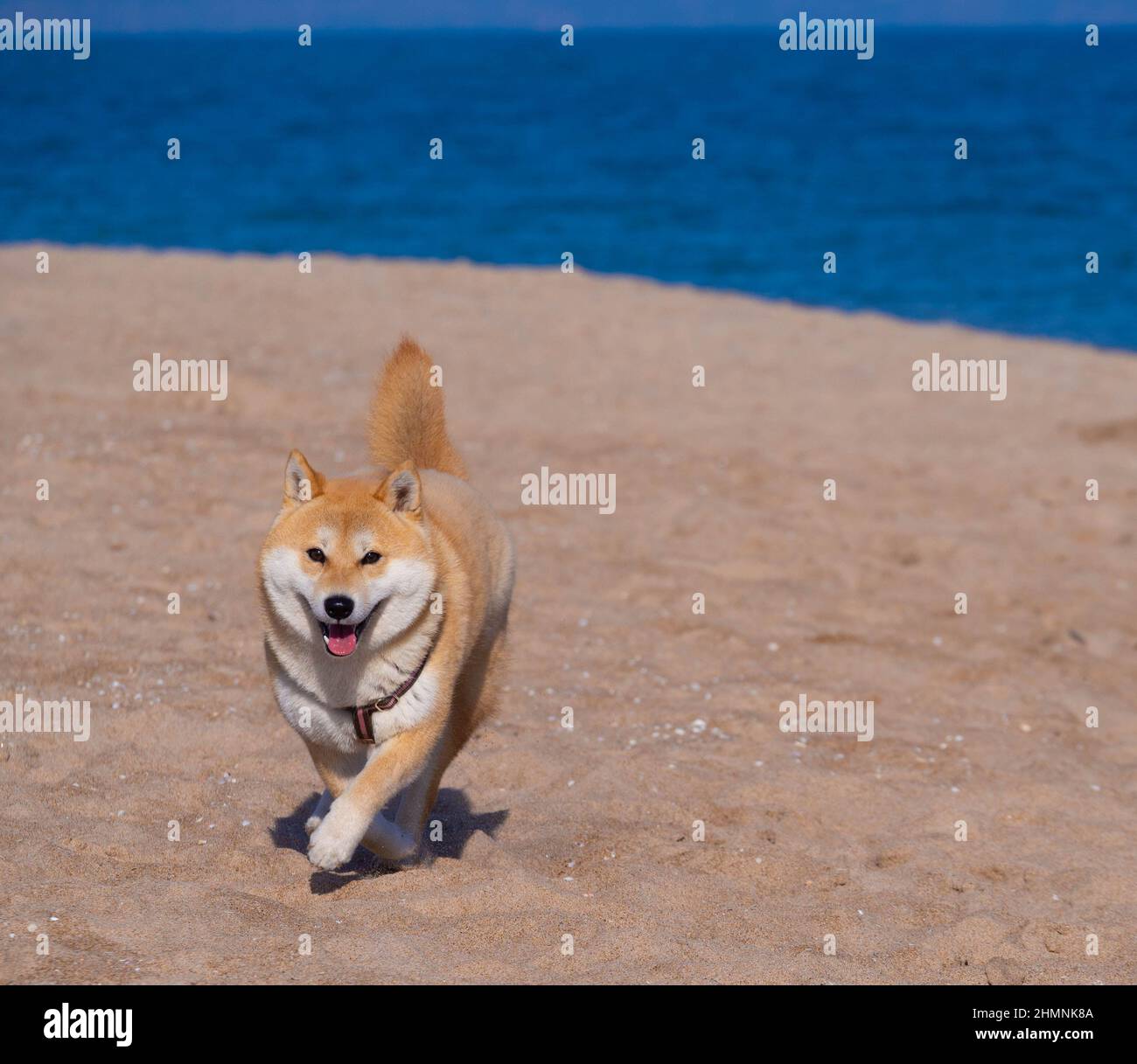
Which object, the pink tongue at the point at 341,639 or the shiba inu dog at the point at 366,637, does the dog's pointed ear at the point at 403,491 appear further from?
the pink tongue at the point at 341,639

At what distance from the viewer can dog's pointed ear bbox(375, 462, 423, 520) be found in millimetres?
4547

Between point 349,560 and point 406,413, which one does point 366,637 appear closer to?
point 349,560

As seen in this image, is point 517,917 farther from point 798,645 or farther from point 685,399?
point 685,399

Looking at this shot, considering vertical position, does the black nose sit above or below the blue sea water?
below

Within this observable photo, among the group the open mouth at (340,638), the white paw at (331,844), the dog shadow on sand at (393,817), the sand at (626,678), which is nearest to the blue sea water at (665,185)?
the sand at (626,678)

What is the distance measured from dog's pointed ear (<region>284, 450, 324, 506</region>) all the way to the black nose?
19.5 inches

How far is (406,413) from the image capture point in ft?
17.9

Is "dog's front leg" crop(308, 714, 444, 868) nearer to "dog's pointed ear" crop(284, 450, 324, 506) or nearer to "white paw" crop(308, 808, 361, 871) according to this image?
"white paw" crop(308, 808, 361, 871)

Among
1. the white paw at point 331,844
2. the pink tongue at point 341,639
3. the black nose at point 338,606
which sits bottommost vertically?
the white paw at point 331,844

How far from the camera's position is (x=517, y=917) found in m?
4.47

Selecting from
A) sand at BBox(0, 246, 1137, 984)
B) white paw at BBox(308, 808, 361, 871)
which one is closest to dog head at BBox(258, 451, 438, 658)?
white paw at BBox(308, 808, 361, 871)

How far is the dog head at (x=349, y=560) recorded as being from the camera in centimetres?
440

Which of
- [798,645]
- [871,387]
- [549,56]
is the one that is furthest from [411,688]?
[549,56]
